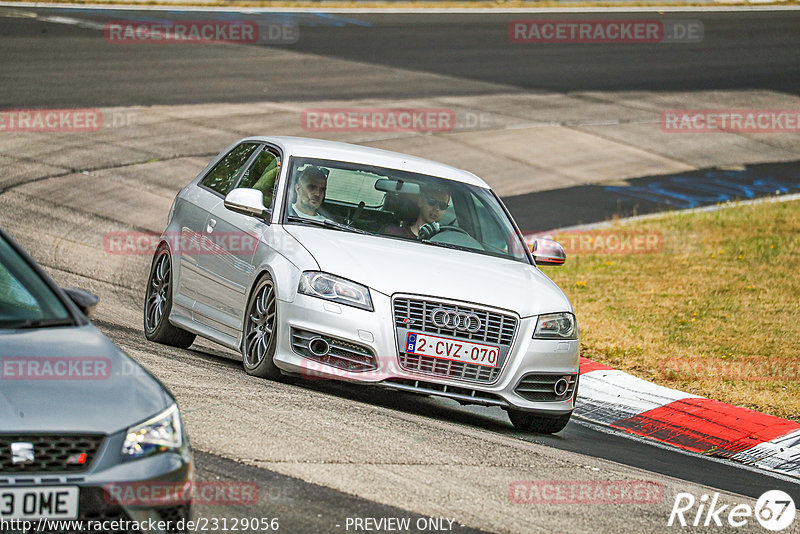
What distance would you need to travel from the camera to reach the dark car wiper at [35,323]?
5188 millimetres

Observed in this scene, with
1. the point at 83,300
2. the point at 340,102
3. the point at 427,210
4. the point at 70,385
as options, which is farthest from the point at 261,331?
the point at 340,102

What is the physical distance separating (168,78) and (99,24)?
5.70m

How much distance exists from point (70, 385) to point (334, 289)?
3258mm

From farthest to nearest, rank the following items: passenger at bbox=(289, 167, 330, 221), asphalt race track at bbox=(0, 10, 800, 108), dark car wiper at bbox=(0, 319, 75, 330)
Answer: asphalt race track at bbox=(0, 10, 800, 108), passenger at bbox=(289, 167, 330, 221), dark car wiper at bbox=(0, 319, 75, 330)

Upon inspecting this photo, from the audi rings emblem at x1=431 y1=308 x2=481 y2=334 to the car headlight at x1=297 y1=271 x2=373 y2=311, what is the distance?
41cm

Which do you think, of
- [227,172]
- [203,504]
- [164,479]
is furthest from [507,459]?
[227,172]

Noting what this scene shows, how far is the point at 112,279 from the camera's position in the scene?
508 inches

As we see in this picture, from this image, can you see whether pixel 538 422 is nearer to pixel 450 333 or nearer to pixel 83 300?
pixel 450 333

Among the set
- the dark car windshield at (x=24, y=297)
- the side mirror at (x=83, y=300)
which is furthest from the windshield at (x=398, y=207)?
the dark car windshield at (x=24, y=297)

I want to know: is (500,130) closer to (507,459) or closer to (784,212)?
(784,212)

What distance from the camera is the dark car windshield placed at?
5293 mm

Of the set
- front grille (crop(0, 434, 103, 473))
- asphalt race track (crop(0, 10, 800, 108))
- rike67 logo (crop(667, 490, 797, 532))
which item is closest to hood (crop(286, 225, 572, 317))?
rike67 logo (crop(667, 490, 797, 532))

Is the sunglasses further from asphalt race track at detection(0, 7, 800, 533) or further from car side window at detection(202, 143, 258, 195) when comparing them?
car side window at detection(202, 143, 258, 195)

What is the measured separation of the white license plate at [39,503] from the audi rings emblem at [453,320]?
3.76 metres
